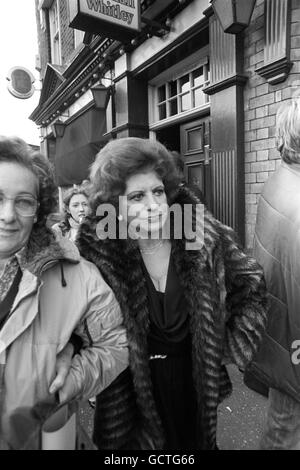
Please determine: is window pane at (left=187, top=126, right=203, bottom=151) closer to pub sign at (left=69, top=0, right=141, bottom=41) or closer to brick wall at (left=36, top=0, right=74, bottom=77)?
pub sign at (left=69, top=0, right=141, bottom=41)

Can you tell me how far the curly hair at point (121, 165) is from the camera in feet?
4.68

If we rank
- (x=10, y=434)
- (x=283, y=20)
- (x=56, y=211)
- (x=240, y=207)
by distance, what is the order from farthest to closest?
(x=240, y=207) < (x=283, y=20) < (x=56, y=211) < (x=10, y=434)

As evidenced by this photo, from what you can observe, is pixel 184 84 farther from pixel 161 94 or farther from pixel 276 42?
pixel 276 42

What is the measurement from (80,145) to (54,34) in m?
5.19

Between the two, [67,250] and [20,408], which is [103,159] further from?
[20,408]

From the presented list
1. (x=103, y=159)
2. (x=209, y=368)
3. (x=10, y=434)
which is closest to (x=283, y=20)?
(x=103, y=159)

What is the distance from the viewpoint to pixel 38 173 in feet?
4.20

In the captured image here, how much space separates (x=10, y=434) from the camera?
41.4 inches

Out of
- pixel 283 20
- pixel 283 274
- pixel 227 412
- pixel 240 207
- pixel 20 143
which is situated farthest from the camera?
pixel 240 207

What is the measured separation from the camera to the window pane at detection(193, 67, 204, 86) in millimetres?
4694

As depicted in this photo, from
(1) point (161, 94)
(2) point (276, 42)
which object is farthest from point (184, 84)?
(2) point (276, 42)

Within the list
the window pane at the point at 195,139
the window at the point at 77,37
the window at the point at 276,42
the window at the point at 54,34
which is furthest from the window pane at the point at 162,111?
the window at the point at 54,34

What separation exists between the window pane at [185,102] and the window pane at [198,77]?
200mm

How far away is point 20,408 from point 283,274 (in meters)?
1.18
